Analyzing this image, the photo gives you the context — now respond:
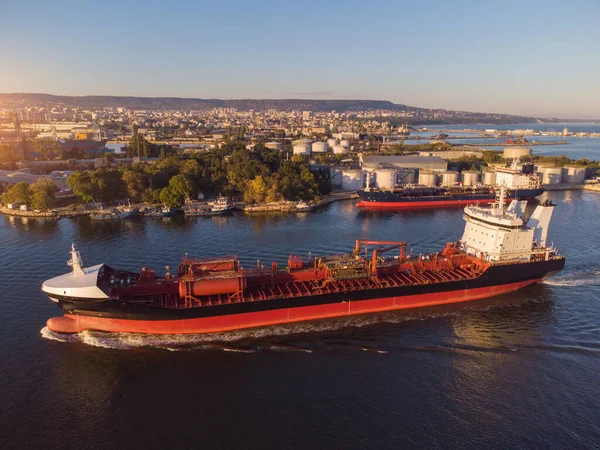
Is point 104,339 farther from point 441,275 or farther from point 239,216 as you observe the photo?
point 239,216

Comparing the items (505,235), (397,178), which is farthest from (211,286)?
(397,178)

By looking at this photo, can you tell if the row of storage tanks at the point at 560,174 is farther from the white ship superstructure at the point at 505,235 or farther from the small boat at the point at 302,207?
the white ship superstructure at the point at 505,235

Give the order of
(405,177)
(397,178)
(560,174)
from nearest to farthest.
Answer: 1. (397,178)
2. (405,177)
3. (560,174)

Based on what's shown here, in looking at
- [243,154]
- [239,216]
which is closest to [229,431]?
[239,216]

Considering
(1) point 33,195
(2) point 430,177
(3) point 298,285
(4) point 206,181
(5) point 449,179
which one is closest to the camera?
(3) point 298,285

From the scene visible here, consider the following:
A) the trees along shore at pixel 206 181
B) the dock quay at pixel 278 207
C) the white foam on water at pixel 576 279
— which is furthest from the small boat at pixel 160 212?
the white foam on water at pixel 576 279

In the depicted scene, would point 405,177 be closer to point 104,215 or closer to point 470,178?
point 470,178

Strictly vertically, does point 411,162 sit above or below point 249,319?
above
